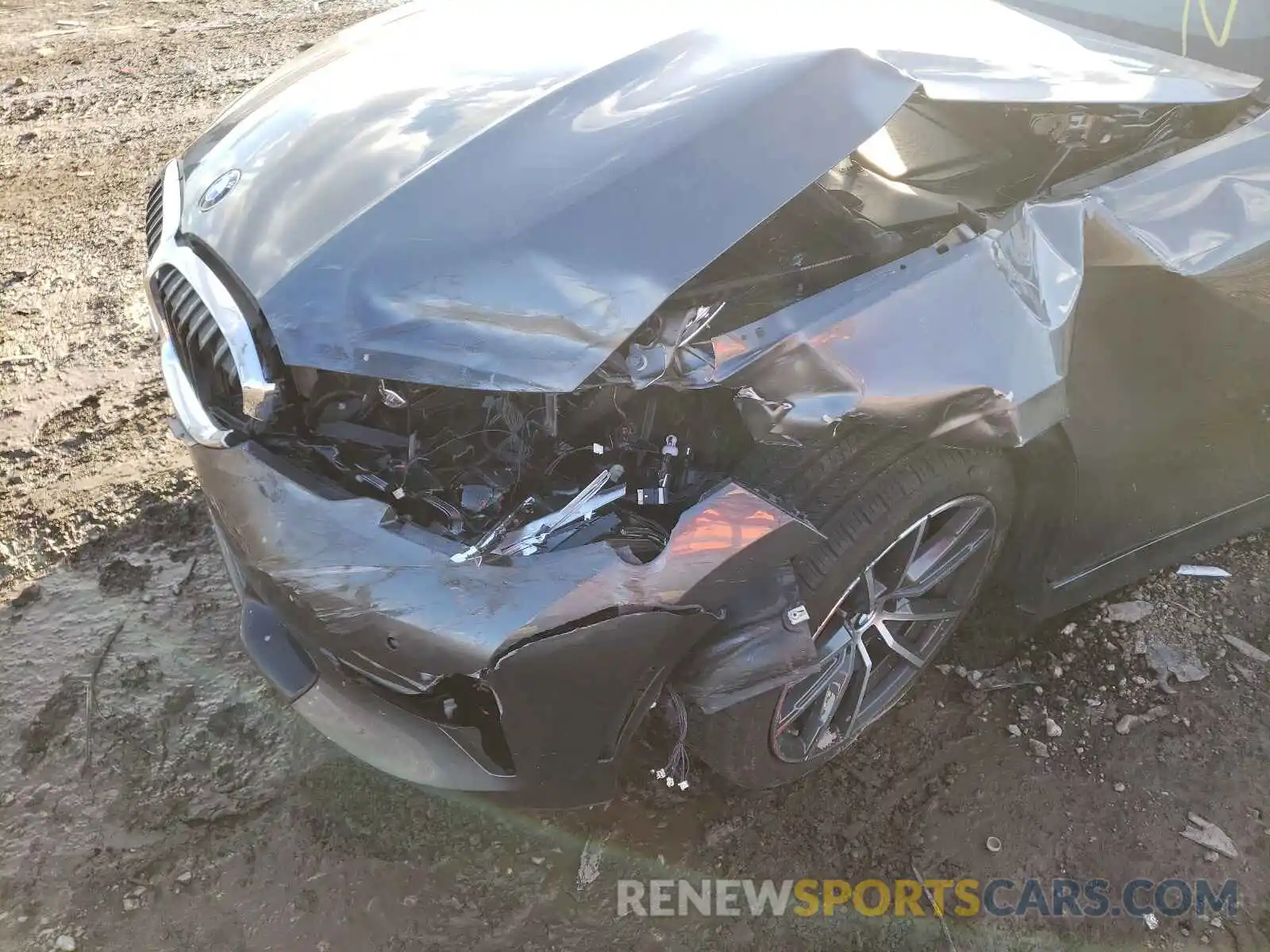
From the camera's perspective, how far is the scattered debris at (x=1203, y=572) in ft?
9.46

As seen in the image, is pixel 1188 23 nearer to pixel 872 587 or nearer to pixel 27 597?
pixel 872 587

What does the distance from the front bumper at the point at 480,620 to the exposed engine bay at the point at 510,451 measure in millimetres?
107

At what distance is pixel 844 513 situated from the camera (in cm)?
188

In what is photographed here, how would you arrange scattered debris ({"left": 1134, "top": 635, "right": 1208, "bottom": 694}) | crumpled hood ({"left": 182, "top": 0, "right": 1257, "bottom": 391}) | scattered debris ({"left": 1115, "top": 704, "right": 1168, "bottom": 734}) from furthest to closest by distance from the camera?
scattered debris ({"left": 1134, "top": 635, "right": 1208, "bottom": 694})
scattered debris ({"left": 1115, "top": 704, "right": 1168, "bottom": 734})
crumpled hood ({"left": 182, "top": 0, "right": 1257, "bottom": 391})

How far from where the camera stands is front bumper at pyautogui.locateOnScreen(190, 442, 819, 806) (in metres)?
1.54

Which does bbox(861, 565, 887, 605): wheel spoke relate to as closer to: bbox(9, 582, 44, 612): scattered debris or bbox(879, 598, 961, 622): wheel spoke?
bbox(879, 598, 961, 622): wheel spoke

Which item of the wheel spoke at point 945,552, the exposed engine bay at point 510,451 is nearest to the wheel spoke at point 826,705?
the wheel spoke at point 945,552

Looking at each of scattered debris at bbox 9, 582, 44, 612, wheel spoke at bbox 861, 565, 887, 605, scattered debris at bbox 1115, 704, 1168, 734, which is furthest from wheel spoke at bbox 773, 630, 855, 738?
scattered debris at bbox 9, 582, 44, 612

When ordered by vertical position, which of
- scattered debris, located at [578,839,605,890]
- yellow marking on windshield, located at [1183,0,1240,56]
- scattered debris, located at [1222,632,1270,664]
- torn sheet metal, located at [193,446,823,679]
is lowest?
scattered debris, located at [1222,632,1270,664]

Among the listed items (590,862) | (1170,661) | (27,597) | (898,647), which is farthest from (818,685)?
(27,597)

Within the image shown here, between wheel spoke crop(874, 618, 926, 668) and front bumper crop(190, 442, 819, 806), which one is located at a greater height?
front bumper crop(190, 442, 819, 806)

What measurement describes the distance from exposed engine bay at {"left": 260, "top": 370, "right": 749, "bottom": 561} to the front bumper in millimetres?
107

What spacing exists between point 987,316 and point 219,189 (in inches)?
71.6

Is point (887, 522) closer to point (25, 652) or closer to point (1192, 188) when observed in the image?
point (1192, 188)
